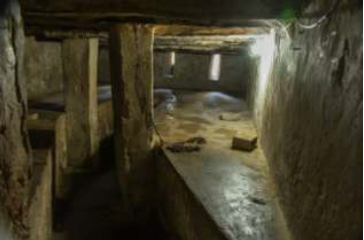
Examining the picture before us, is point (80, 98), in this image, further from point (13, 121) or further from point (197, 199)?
point (13, 121)

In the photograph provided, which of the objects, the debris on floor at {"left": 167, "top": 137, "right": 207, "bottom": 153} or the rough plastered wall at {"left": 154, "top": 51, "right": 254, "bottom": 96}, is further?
the rough plastered wall at {"left": 154, "top": 51, "right": 254, "bottom": 96}

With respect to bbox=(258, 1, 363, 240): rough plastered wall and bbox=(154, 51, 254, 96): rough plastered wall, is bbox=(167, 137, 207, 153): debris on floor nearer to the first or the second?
bbox=(258, 1, 363, 240): rough plastered wall

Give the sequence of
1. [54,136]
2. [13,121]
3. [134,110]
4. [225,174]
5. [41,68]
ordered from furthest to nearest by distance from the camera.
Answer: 1. [41,68]
2. [54,136]
3. [134,110]
4. [225,174]
5. [13,121]

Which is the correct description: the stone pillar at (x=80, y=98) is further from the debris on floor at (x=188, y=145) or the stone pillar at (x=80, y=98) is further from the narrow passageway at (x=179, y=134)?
the debris on floor at (x=188, y=145)

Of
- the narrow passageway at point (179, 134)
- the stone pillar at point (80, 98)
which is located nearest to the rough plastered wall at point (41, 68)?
the narrow passageway at point (179, 134)

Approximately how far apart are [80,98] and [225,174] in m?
3.11

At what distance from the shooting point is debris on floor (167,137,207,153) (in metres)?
4.66

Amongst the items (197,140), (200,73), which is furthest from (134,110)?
(200,73)

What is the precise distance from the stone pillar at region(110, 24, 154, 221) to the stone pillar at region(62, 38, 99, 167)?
1.59 meters

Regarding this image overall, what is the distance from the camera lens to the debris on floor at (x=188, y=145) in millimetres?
4658

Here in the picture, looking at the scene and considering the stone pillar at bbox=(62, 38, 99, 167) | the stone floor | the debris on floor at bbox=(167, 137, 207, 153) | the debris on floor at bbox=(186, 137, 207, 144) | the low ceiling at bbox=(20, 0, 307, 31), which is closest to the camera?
the low ceiling at bbox=(20, 0, 307, 31)

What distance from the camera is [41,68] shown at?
8141 mm

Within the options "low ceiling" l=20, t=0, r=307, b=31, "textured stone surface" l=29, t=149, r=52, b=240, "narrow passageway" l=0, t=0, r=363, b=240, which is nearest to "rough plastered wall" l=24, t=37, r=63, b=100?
"narrow passageway" l=0, t=0, r=363, b=240

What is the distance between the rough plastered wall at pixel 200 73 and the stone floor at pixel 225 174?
2775 millimetres
